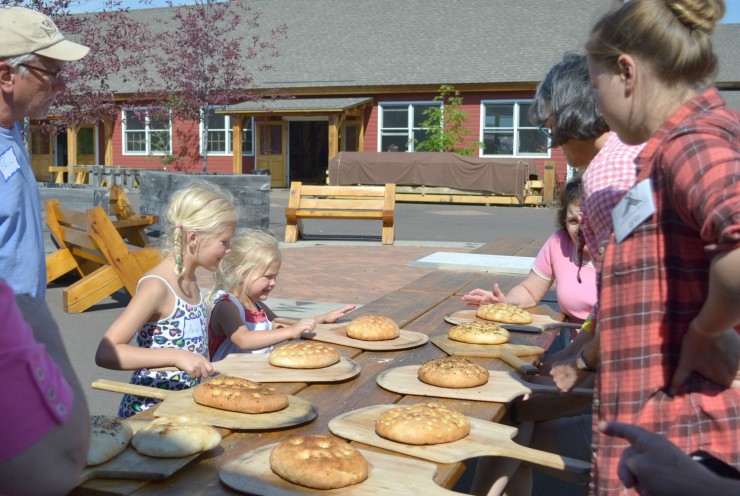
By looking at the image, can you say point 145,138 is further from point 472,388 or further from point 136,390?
point 472,388

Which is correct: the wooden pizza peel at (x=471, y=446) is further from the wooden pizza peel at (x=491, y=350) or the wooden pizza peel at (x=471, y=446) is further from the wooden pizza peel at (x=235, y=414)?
the wooden pizza peel at (x=491, y=350)

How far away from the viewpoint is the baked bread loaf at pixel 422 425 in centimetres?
200

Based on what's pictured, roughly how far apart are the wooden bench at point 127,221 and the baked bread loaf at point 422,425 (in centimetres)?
780

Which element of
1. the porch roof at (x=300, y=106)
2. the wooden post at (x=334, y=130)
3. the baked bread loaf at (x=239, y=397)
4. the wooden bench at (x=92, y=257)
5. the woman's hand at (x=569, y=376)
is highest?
the porch roof at (x=300, y=106)

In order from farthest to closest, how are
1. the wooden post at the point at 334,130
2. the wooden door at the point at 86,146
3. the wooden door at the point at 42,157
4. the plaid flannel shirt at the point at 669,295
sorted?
the wooden door at the point at 42,157, the wooden door at the point at 86,146, the wooden post at the point at 334,130, the plaid flannel shirt at the point at 669,295

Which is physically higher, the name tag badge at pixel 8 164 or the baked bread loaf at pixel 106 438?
the name tag badge at pixel 8 164

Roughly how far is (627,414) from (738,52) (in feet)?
103

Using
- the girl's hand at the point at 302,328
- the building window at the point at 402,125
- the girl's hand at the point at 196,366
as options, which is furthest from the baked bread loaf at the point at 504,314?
the building window at the point at 402,125

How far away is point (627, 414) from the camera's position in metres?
1.63


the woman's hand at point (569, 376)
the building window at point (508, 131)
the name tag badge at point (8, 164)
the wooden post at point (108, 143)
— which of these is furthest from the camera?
the wooden post at point (108, 143)

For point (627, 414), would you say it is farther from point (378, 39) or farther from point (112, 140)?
point (112, 140)

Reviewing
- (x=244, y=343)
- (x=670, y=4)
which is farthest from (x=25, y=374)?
(x=244, y=343)

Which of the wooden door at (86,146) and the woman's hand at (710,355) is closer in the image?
the woman's hand at (710,355)

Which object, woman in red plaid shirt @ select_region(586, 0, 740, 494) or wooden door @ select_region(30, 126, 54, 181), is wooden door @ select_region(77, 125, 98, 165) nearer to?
wooden door @ select_region(30, 126, 54, 181)
